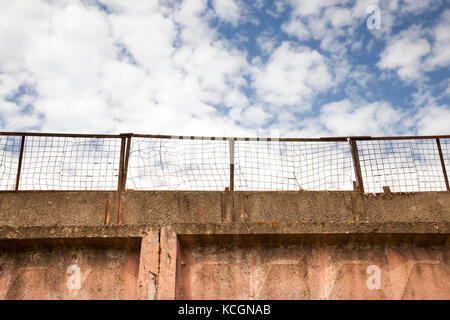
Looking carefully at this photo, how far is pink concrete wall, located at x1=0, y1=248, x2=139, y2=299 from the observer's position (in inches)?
166

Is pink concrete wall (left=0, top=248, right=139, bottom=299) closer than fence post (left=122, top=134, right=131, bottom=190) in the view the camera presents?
Yes

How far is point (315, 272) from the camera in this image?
427 cm

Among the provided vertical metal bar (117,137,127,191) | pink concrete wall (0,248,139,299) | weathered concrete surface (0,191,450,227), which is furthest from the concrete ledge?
pink concrete wall (0,248,139,299)

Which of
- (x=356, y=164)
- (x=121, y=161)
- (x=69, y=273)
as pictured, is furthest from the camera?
(x=356, y=164)

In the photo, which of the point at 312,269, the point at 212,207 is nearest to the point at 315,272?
the point at 312,269

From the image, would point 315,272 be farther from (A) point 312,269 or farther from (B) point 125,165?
(B) point 125,165

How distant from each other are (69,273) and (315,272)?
2.82m

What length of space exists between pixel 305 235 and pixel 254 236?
0.58m

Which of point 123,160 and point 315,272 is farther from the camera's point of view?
point 123,160

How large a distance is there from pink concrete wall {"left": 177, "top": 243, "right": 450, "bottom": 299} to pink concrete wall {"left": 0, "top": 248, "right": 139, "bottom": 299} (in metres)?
0.68

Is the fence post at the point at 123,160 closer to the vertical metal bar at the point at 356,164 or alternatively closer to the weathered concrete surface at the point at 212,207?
the weathered concrete surface at the point at 212,207

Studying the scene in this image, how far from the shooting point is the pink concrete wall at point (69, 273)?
13.8 ft

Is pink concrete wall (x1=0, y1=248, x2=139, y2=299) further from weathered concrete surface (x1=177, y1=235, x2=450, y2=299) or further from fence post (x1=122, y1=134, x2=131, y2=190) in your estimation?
fence post (x1=122, y1=134, x2=131, y2=190)
